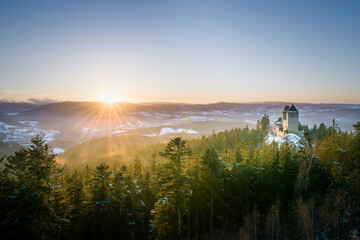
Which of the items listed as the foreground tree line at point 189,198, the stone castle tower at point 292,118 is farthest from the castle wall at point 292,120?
Answer: the foreground tree line at point 189,198

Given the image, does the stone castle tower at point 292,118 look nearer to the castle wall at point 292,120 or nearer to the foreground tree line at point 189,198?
the castle wall at point 292,120

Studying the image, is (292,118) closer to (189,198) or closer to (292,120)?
(292,120)

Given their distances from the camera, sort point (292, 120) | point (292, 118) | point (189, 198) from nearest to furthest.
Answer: point (189, 198), point (292, 118), point (292, 120)

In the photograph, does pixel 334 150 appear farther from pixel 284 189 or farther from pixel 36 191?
pixel 36 191

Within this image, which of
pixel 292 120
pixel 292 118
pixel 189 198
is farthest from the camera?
pixel 292 120

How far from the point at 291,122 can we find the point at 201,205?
71.0 m

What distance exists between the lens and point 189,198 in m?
23.8

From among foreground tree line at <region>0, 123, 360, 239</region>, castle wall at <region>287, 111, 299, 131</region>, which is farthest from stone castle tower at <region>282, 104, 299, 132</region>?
foreground tree line at <region>0, 123, 360, 239</region>

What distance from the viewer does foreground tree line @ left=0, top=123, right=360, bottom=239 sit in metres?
15.4

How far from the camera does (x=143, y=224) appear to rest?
2766cm

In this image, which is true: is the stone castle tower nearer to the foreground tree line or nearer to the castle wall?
the castle wall

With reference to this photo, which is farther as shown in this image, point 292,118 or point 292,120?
point 292,120

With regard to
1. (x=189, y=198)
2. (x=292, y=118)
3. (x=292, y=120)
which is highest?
(x=292, y=118)

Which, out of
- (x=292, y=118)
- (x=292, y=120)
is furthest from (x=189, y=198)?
(x=292, y=120)
